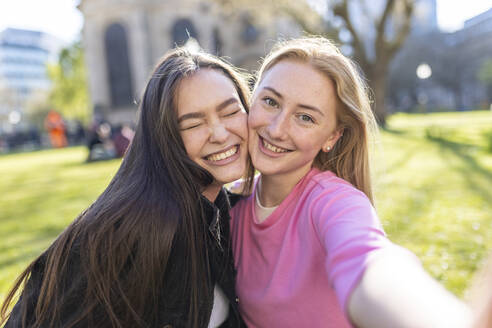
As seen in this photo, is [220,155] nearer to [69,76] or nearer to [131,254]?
[131,254]

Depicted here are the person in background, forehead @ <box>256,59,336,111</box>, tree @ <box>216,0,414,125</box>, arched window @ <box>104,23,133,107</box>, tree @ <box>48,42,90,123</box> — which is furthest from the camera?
tree @ <box>48,42,90,123</box>

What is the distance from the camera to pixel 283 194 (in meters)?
2.29

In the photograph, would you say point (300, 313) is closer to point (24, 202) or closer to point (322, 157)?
point (322, 157)

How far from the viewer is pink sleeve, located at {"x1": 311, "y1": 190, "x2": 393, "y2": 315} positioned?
1232 mm

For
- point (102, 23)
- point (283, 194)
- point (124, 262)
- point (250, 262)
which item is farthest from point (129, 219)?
A: point (102, 23)

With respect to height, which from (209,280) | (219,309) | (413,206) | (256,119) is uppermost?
(256,119)

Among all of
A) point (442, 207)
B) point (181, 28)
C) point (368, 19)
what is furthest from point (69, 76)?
point (442, 207)

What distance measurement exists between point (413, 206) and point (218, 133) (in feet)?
15.6

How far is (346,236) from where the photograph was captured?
1.41 m

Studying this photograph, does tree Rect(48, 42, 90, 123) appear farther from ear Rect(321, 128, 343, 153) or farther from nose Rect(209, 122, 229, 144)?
ear Rect(321, 128, 343, 153)

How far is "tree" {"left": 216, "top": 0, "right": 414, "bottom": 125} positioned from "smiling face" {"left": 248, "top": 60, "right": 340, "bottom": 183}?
1845 centimetres

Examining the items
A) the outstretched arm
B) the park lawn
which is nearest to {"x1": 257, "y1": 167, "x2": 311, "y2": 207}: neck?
the park lawn

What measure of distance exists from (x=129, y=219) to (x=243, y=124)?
3.14 feet

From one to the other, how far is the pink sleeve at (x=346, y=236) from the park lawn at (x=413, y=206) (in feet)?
3.40
